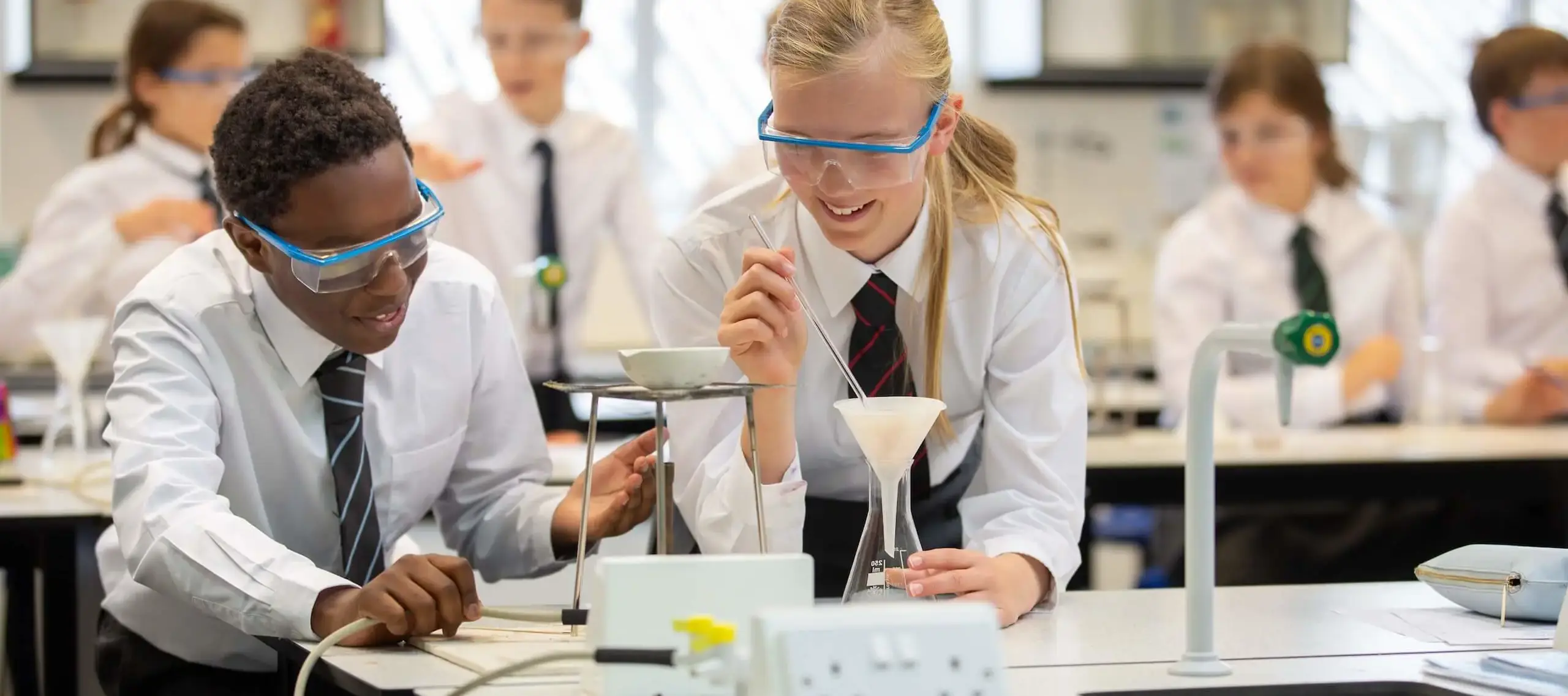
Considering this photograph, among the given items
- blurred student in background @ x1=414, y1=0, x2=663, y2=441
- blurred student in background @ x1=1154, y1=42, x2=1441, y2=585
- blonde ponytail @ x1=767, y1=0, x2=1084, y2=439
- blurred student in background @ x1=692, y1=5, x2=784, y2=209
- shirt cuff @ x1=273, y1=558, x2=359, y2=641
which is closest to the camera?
shirt cuff @ x1=273, y1=558, x2=359, y2=641

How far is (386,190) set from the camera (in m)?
1.94

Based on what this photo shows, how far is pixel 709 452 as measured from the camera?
207cm

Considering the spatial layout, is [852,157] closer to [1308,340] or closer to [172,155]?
[1308,340]

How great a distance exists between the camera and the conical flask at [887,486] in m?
1.63

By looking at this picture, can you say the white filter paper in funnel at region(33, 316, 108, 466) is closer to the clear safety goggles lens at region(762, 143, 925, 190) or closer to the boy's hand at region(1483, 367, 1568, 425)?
the clear safety goggles lens at region(762, 143, 925, 190)

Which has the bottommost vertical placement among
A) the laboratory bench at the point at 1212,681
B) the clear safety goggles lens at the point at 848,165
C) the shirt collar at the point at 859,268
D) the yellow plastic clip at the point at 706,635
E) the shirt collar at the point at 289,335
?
the laboratory bench at the point at 1212,681

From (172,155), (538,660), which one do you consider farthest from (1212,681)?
(172,155)

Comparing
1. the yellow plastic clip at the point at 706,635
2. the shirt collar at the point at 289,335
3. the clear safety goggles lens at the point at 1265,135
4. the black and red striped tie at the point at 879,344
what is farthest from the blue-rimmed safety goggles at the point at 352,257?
the clear safety goggles lens at the point at 1265,135

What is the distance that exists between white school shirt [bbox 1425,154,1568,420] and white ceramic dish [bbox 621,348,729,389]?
3.29 meters

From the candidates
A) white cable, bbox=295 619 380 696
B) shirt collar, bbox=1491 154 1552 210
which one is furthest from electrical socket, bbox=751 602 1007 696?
shirt collar, bbox=1491 154 1552 210

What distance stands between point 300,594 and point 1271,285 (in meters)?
3.21

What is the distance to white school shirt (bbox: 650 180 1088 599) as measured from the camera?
2.04 metres

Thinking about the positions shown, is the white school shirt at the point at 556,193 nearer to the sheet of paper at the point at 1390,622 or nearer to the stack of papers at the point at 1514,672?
the sheet of paper at the point at 1390,622

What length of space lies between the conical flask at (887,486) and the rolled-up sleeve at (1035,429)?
29cm
